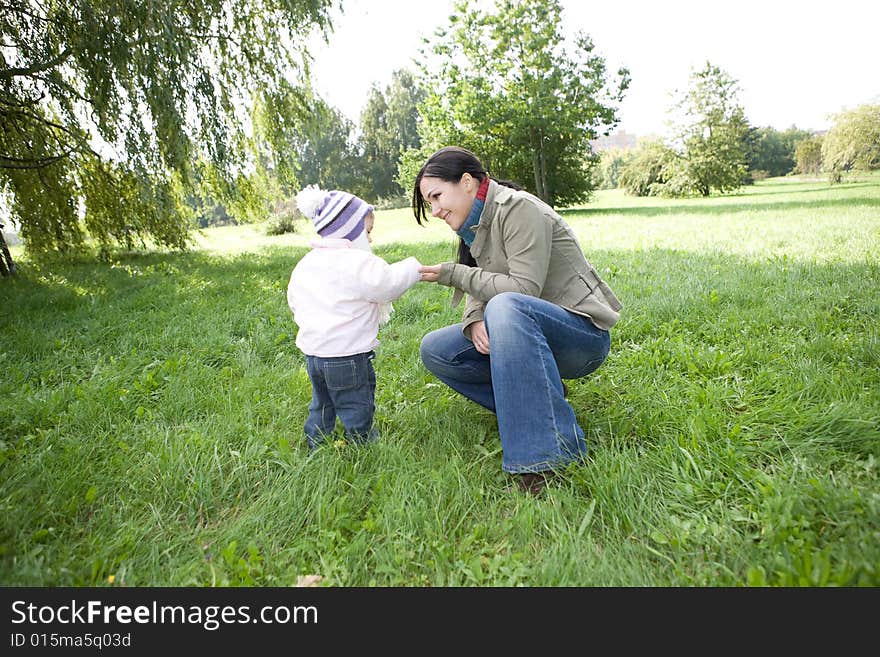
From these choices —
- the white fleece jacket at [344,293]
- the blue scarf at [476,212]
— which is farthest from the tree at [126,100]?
the blue scarf at [476,212]

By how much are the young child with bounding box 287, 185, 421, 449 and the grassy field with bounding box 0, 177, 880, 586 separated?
21cm

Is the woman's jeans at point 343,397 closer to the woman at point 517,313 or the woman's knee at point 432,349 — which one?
the woman's knee at point 432,349

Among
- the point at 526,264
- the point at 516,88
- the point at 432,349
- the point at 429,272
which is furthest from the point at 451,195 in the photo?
the point at 516,88

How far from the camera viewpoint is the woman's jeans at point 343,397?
2164mm

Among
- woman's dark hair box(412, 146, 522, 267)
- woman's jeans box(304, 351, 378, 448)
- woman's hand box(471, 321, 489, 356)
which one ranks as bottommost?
woman's jeans box(304, 351, 378, 448)

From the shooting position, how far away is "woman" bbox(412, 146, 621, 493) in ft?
6.15

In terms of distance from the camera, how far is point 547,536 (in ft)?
5.38

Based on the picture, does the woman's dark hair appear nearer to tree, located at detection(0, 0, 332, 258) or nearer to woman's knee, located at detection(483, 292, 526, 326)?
woman's knee, located at detection(483, 292, 526, 326)

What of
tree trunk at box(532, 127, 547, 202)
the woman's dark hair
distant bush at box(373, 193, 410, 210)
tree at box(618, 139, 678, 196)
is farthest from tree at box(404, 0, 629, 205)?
the woman's dark hair

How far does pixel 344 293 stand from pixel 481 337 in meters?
0.64

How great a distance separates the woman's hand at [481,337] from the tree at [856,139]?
8476mm

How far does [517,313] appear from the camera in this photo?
192 cm
